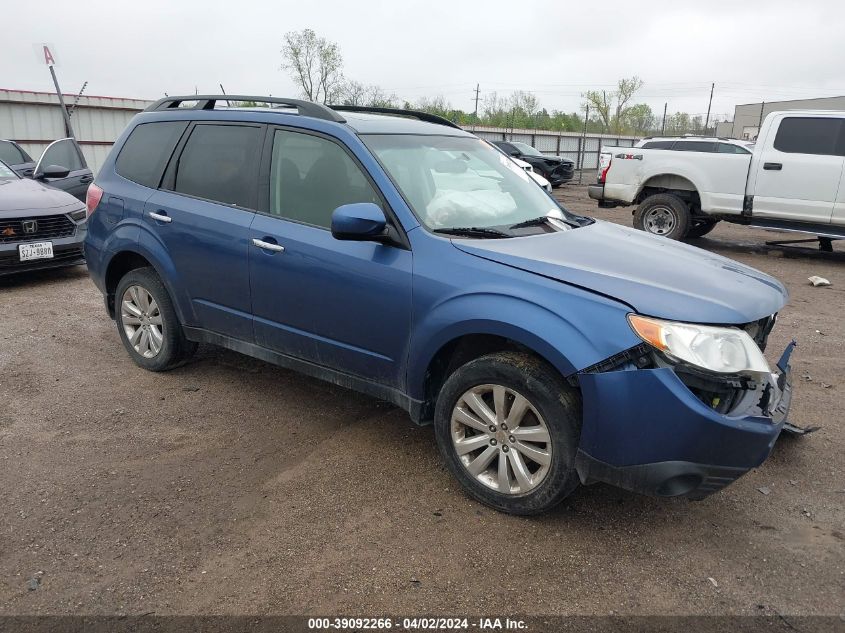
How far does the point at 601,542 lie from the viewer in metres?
3.00

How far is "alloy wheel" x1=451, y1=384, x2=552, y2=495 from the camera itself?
3.01 m

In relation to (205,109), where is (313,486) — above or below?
below

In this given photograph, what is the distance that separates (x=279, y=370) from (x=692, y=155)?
27.5 ft

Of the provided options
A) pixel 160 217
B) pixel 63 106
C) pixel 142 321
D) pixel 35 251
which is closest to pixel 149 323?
pixel 142 321

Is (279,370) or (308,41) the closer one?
(279,370)

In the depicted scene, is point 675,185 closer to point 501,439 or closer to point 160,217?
point 160,217

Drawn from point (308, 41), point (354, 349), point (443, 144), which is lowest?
point (354, 349)

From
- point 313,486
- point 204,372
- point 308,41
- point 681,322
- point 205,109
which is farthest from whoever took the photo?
point 308,41

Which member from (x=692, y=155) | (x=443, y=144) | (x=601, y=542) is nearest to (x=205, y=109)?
(x=443, y=144)

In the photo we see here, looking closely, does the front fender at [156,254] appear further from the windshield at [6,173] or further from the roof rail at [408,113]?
the windshield at [6,173]

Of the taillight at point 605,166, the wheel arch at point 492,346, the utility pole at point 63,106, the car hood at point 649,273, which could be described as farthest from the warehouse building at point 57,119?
the car hood at point 649,273

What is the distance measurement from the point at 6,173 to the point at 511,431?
7.82 meters

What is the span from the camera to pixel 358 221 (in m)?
3.23

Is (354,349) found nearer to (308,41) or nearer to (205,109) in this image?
(205,109)
